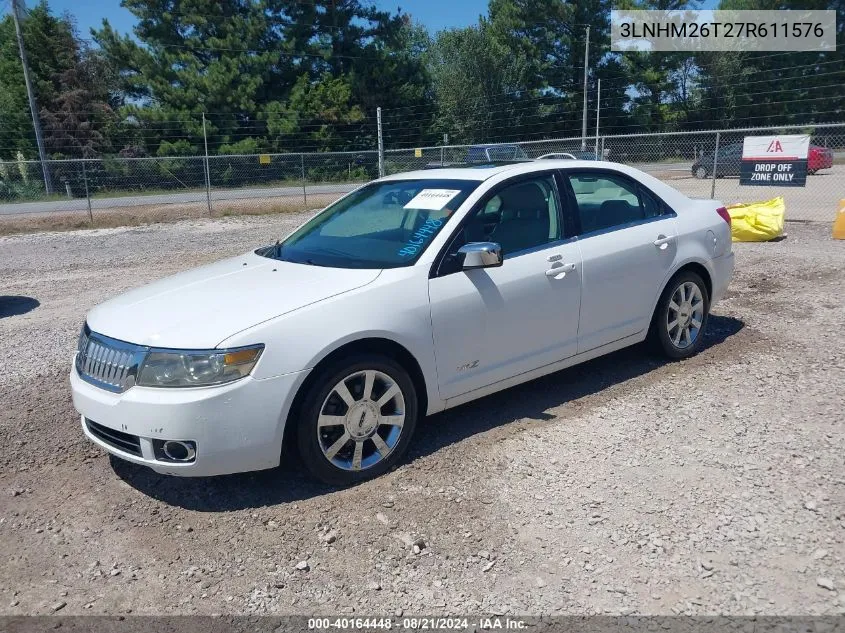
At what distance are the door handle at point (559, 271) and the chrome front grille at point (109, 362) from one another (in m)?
2.39

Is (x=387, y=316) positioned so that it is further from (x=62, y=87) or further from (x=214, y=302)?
(x=62, y=87)

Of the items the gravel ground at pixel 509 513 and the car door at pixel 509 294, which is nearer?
the gravel ground at pixel 509 513

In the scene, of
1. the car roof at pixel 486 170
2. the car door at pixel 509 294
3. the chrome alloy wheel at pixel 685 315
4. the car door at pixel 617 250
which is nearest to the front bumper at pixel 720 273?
the chrome alloy wheel at pixel 685 315

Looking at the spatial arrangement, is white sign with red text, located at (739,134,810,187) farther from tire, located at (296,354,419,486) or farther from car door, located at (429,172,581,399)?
tire, located at (296,354,419,486)

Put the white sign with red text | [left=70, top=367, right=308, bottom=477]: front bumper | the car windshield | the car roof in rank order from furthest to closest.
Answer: the white sign with red text
the car roof
the car windshield
[left=70, top=367, right=308, bottom=477]: front bumper

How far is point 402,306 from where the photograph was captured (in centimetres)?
369

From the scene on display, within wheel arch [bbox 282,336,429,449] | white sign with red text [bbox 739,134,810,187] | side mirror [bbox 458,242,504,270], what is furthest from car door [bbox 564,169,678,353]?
white sign with red text [bbox 739,134,810,187]

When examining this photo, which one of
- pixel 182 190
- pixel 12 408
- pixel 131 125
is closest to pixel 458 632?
pixel 12 408

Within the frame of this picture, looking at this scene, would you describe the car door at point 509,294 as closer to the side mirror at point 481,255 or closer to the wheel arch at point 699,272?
the side mirror at point 481,255

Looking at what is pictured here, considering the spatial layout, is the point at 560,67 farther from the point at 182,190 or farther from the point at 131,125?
the point at 182,190

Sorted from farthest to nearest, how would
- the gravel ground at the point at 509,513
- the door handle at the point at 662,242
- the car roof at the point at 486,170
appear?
the door handle at the point at 662,242 → the car roof at the point at 486,170 → the gravel ground at the point at 509,513

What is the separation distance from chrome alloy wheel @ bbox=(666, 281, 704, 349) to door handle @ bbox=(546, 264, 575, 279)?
A: 1165mm

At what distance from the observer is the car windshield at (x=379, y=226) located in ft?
13.3

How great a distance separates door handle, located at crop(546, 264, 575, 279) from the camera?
169 inches
